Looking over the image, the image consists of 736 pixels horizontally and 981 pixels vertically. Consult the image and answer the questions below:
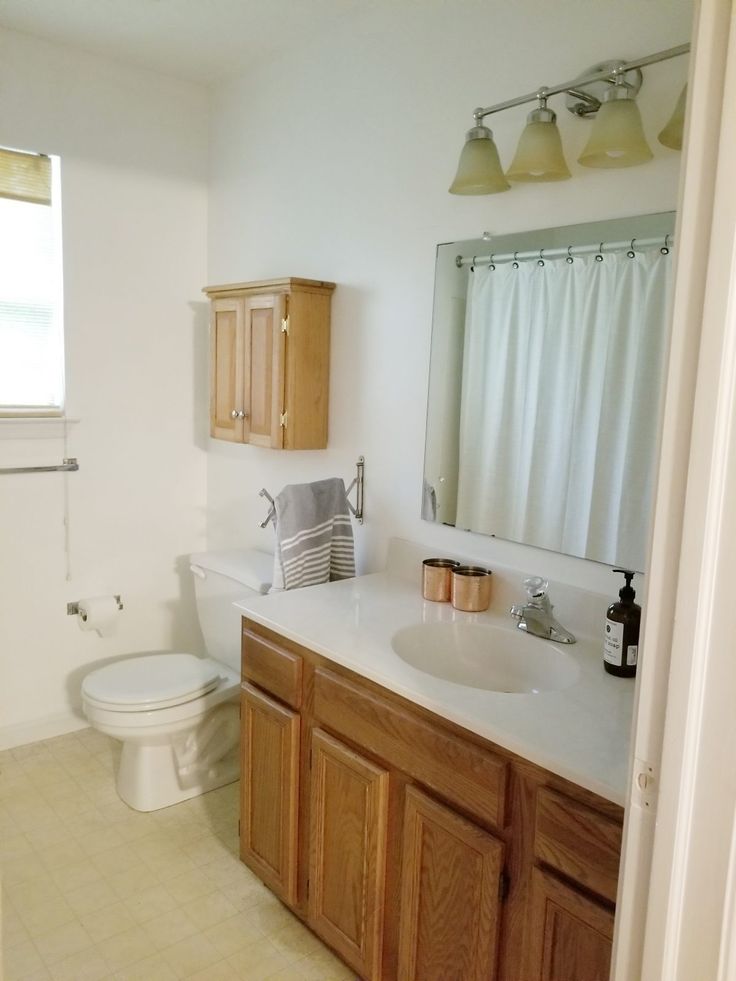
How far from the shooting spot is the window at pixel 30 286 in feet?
8.94

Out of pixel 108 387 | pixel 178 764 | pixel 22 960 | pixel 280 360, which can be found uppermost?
pixel 280 360

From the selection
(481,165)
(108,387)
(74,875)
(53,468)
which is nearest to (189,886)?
(74,875)

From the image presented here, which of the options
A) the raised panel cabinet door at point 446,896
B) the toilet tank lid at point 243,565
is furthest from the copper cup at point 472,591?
the toilet tank lid at point 243,565

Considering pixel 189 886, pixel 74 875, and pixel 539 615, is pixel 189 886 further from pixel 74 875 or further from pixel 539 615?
pixel 539 615

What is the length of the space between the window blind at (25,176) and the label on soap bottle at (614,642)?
2.43m

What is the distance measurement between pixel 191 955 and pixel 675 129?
219 centimetres

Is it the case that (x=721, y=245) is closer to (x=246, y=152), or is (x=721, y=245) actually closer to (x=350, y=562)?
(x=350, y=562)

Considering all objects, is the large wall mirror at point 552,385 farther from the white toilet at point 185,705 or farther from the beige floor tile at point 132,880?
the beige floor tile at point 132,880

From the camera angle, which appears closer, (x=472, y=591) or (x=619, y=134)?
(x=619, y=134)

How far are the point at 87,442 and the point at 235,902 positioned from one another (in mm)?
1712

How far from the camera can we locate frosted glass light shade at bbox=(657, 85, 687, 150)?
1.52m

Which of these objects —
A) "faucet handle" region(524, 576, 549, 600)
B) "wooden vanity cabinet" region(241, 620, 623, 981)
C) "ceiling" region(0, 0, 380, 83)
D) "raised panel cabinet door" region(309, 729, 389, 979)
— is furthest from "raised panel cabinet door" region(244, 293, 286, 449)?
"raised panel cabinet door" region(309, 729, 389, 979)

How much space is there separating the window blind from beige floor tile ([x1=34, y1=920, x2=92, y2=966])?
7.64 ft

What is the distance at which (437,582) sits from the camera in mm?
2100
